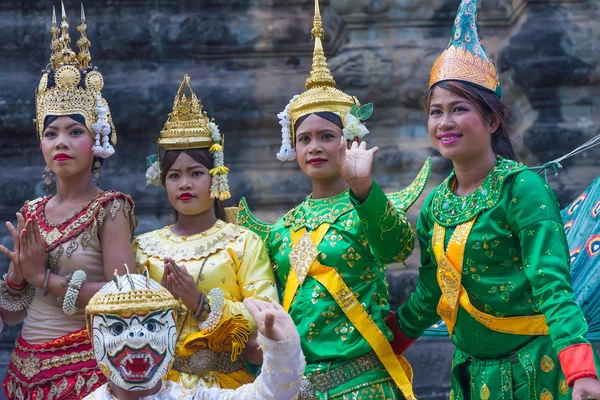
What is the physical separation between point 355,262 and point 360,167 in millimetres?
608

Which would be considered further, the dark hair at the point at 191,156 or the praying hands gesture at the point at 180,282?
the dark hair at the point at 191,156

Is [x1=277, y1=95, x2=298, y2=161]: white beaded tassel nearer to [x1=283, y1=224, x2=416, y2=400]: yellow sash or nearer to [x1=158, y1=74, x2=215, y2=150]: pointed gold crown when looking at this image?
[x1=158, y1=74, x2=215, y2=150]: pointed gold crown

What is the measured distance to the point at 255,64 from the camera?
7.53m

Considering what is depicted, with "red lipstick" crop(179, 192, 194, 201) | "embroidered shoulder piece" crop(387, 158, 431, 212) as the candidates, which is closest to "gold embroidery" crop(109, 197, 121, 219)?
"red lipstick" crop(179, 192, 194, 201)

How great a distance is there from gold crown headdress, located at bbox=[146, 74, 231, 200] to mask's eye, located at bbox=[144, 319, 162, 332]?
4.17 ft

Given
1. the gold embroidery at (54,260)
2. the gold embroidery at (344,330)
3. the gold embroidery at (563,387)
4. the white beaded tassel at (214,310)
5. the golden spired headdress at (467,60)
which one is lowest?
the gold embroidery at (563,387)

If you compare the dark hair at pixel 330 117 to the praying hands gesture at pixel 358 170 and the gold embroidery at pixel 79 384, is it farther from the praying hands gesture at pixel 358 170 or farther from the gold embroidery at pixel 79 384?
the gold embroidery at pixel 79 384

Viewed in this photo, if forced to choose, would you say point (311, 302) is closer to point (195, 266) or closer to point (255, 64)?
point (195, 266)

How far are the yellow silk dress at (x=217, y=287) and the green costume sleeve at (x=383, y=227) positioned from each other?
0.57 m

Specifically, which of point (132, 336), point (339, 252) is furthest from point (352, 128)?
point (132, 336)

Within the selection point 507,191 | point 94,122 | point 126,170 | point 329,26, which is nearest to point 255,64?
point 329,26

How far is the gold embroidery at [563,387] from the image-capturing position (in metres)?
4.22

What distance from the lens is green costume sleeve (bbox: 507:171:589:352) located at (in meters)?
3.94

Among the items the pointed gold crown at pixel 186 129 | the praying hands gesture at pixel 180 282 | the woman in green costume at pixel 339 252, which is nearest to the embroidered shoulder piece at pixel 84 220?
the pointed gold crown at pixel 186 129
